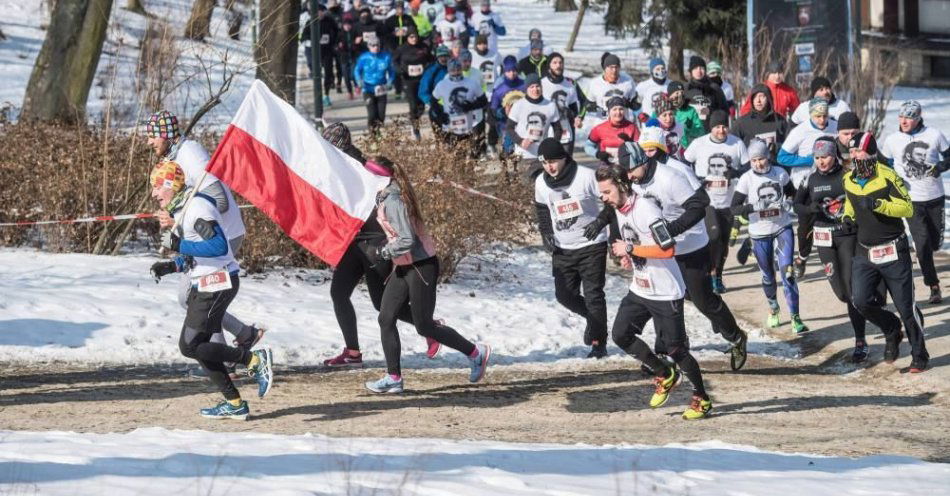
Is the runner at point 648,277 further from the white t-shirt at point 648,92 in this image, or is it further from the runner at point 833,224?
the white t-shirt at point 648,92

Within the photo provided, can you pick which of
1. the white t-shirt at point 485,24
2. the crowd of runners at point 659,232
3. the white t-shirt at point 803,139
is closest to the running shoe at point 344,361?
the crowd of runners at point 659,232

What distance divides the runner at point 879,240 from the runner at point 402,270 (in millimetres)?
3000

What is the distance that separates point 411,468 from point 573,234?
4028mm

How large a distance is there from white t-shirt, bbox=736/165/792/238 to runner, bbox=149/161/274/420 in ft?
16.9

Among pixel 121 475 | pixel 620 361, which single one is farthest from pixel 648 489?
pixel 620 361

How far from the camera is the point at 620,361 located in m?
11.9

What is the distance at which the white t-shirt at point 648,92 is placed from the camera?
18844mm

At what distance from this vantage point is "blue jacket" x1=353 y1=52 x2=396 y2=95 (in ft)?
76.4

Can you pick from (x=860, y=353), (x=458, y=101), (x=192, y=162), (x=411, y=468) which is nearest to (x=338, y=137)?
(x=192, y=162)

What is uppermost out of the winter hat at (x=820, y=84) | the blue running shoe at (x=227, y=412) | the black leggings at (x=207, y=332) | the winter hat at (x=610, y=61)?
the winter hat at (x=610, y=61)

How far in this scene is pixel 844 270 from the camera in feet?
38.6

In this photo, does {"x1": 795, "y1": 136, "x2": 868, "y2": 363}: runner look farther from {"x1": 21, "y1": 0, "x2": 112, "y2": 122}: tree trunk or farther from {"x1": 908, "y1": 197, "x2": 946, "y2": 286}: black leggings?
{"x1": 21, "y1": 0, "x2": 112, "y2": 122}: tree trunk

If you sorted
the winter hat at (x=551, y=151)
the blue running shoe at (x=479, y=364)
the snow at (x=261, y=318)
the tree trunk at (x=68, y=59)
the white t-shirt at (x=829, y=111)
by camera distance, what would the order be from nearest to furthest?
the blue running shoe at (x=479, y=364) → the winter hat at (x=551, y=151) → the snow at (x=261, y=318) → the white t-shirt at (x=829, y=111) → the tree trunk at (x=68, y=59)

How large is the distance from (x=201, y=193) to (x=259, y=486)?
2792 millimetres
